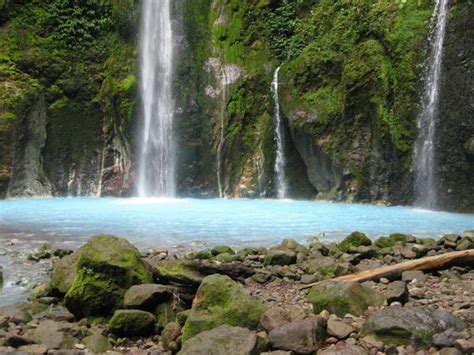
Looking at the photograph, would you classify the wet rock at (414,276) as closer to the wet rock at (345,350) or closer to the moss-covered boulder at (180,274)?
the wet rock at (345,350)

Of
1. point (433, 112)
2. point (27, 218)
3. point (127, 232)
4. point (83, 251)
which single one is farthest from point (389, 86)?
point (83, 251)

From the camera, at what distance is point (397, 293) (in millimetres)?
4738

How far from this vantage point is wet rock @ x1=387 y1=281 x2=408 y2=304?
466 cm

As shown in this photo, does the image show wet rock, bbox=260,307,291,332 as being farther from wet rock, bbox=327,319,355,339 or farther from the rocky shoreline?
wet rock, bbox=327,319,355,339

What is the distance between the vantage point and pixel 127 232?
10648mm

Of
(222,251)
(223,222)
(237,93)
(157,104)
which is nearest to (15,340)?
(222,251)

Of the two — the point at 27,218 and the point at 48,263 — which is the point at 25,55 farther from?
the point at 48,263

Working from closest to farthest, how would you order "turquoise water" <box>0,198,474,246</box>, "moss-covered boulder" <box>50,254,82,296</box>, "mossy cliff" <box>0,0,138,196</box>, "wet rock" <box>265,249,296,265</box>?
"moss-covered boulder" <box>50,254,82,296</box> → "wet rock" <box>265,249,296,265</box> → "turquoise water" <box>0,198,474,246</box> → "mossy cliff" <box>0,0,138,196</box>

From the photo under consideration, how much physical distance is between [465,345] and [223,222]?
9.19m

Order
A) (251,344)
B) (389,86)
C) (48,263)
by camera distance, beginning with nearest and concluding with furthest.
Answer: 1. (251,344)
2. (48,263)
3. (389,86)

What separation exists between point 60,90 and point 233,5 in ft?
29.7

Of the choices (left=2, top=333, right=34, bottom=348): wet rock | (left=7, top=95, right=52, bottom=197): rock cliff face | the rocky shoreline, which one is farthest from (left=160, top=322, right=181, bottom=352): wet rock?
(left=7, top=95, right=52, bottom=197): rock cliff face

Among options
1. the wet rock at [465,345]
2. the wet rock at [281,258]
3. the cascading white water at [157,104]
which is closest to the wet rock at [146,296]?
the wet rock at [281,258]

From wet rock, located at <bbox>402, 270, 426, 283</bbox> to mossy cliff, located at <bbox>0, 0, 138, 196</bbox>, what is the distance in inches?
722
